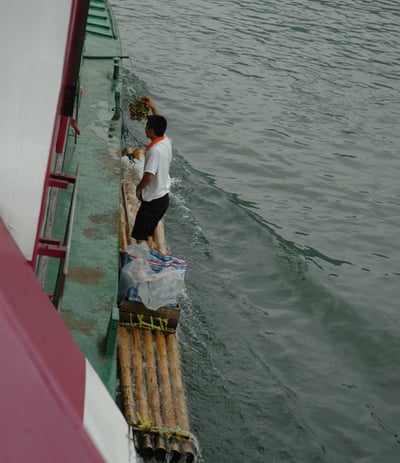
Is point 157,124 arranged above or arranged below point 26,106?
below

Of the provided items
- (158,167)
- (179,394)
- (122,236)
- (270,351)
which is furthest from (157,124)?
(270,351)

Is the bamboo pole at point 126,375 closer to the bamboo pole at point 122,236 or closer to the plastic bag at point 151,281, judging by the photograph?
the plastic bag at point 151,281

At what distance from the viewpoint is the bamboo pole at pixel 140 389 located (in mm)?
5854

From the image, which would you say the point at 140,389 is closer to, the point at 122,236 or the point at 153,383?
the point at 153,383

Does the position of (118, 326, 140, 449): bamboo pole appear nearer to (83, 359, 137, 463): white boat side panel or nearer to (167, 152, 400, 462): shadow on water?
(167, 152, 400, 462): shadow on water

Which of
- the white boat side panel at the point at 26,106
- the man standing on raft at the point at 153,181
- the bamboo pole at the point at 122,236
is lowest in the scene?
the bamboo pole at the point at 122,236

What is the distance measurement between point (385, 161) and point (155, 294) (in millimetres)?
9546

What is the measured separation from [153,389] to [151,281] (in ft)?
3.41

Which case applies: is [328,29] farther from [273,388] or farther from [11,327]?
[11,327]

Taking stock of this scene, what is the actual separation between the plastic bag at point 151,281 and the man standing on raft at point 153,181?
944mm

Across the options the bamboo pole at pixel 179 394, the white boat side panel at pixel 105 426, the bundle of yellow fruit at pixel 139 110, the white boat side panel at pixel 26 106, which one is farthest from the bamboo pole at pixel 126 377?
the white boat side panel at pixel 105 426

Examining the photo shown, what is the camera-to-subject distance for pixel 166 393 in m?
6.41

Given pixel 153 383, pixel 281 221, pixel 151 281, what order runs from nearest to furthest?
pixel 153 383, pixel 151 281, pixel 281 221

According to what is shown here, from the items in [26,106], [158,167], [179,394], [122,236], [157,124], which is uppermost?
[26,106]
